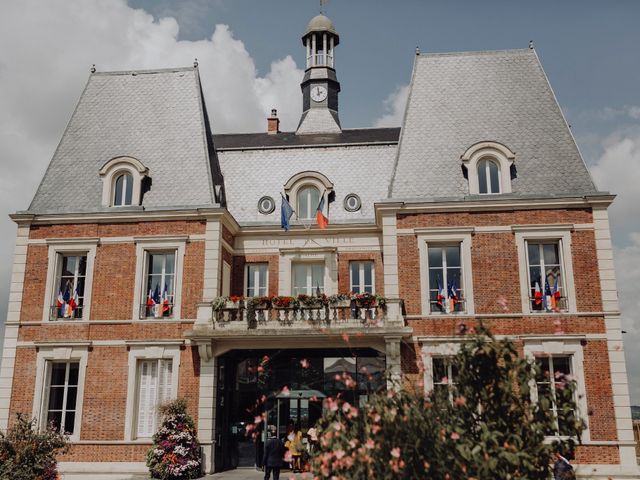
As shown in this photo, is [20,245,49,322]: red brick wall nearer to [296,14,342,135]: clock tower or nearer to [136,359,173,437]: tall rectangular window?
[136,359,173,437]: tall rectangular window

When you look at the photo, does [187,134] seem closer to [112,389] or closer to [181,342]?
[181,342]

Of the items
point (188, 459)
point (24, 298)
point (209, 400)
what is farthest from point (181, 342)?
point (24, 298)

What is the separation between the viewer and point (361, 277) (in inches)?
859

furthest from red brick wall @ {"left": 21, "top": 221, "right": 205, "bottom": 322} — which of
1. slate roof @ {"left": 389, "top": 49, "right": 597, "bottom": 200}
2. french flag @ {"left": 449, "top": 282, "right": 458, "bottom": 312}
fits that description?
french flag @ {"left": 449, "top": 282, "right": 458, "bottom": 312}

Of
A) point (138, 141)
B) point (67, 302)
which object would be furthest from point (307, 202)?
point (67, 302)

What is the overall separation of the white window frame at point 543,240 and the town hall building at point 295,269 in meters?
0.06

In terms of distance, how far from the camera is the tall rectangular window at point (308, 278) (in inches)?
862

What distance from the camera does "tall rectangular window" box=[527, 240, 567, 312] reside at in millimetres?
18969

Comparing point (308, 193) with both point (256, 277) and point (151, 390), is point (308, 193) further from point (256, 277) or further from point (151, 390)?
point (151, 390)

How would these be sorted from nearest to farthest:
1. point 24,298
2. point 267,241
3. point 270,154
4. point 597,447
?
point 597,447 → point 24,298 → point 267,241 → point 270,154

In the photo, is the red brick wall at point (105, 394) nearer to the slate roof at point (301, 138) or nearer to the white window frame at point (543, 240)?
the slate roof at point (301, 138)

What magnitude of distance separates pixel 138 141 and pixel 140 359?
8080mm

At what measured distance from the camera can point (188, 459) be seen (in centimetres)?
1773

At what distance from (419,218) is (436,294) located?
2.49 m
